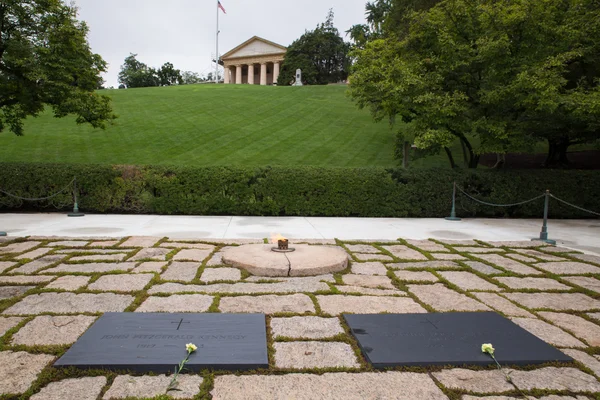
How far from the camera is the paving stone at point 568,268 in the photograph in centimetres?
552

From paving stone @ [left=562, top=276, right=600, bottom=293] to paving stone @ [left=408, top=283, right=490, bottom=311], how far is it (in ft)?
6.15

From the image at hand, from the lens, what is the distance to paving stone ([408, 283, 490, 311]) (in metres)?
3.93

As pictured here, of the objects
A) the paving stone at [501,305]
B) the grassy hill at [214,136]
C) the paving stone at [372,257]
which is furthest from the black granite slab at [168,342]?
the grassy hill at [214,136]

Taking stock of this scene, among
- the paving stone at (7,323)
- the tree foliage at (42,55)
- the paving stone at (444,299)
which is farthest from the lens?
the tree foliage at (42,55)

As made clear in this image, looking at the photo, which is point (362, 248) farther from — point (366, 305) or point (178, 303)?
point (178, 303)

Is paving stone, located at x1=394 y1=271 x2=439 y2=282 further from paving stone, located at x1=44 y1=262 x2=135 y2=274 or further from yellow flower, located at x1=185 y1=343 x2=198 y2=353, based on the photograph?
paving stone, located at x1=44 y1=262 x2=135 y2=274

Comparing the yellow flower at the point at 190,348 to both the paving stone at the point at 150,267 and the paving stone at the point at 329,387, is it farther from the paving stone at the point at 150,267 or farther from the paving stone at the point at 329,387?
the paving stone at the point at 150,267

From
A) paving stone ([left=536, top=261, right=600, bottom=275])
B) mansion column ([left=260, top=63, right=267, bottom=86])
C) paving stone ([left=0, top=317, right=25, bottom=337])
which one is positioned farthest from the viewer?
mansion column ([left=260, top=63, right=267, bottom=86])

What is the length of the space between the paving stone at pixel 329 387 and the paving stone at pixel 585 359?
1.30m

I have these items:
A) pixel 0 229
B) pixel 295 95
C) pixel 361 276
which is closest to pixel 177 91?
pixel 295 95

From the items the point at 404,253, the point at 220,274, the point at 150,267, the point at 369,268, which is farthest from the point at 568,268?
the point at 150,267

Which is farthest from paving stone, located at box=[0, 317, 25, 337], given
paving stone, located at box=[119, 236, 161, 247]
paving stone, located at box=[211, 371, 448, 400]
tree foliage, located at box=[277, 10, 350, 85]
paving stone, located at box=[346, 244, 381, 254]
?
tree foliage, located at box=[277, 10, 350, 85]

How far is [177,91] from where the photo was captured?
37438 mm

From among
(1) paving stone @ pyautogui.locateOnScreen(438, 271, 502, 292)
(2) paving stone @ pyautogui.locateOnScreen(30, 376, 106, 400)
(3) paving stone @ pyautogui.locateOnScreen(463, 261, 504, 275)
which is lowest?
(2) paving stone @ pyautogui.locateOnScreen(30, 376, 106, 400)
